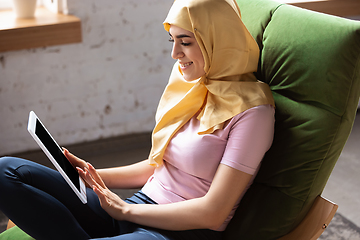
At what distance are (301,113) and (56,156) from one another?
0.73m

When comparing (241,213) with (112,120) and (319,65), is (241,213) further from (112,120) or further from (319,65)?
(112,120)

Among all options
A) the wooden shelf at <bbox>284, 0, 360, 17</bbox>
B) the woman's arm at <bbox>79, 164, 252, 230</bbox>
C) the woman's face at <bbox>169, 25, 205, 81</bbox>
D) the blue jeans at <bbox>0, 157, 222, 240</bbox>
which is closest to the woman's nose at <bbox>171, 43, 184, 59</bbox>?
the woman's face at <bbox>169, 25, 205, 81</bbox>

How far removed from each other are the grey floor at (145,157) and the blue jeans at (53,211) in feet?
3.12

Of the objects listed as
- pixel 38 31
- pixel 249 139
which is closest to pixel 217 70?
pixel 249 139

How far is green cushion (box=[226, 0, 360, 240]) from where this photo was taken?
1144 millimetres

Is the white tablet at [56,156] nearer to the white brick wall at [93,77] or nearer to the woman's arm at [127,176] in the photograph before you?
the woman's arm at [127,176]

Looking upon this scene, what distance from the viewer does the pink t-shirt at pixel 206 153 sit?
1.12 m

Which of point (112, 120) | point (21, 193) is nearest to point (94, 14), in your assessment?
point (112, 120)

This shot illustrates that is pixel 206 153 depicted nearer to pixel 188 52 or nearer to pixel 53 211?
pixel 188 52

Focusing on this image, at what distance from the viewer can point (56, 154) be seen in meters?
1.15

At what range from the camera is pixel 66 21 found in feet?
7.40

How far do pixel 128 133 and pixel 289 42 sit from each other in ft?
5.53

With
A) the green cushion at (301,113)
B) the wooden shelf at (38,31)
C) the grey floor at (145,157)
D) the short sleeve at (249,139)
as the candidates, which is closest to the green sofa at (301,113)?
the green cushion at (301,113)

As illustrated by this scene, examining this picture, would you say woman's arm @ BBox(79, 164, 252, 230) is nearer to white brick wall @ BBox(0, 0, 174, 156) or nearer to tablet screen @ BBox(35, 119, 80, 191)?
tablet screen @ BBox(35, 119, 80, 191)
